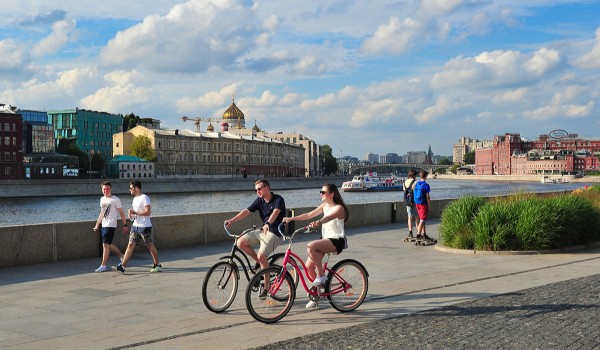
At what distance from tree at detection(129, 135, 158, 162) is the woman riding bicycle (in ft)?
399

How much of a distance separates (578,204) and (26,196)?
69.9m

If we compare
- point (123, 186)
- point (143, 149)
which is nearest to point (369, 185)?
point (123, 186)

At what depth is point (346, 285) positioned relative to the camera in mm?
8023

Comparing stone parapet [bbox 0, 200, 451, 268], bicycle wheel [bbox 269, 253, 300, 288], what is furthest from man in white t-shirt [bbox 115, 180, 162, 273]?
bicycle wheel [bbox 269, 253, 300, 288]

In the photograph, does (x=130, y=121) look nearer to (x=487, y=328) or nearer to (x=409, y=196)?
(x=409, y=196)

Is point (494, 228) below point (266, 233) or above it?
below

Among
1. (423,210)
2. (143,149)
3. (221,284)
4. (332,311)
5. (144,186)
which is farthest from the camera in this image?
(143,149)

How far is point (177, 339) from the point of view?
6797 millimetres

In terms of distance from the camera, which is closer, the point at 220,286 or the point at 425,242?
the point at 220,286

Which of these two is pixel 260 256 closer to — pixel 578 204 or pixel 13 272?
pixel 13 272

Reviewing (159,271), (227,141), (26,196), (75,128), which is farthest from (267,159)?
(159,271)

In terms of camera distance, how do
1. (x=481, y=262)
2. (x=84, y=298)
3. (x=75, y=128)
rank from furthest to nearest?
(x=75, y=128)
(x=481, y=262)
(x=84, y=298)

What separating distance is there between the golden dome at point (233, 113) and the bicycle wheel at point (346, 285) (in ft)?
626

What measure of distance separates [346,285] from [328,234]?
0.64m
